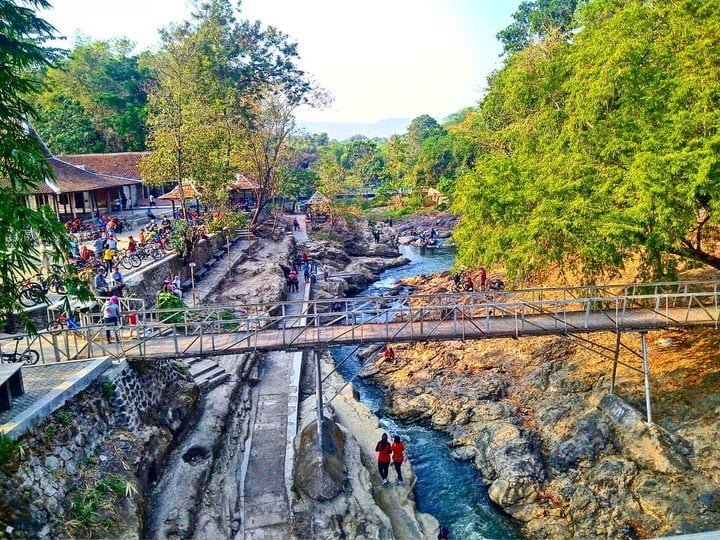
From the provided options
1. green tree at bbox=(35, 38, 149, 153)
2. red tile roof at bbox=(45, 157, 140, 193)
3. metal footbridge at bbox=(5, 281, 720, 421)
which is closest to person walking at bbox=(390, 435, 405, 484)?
metal footbridge at bbox=(5, 281, 720, 421)

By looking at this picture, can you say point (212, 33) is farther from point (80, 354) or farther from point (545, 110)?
point (80, 354)

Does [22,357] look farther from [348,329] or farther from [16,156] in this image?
[348,329]

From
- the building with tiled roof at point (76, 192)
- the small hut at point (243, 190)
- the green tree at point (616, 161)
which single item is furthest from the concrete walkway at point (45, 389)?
the small hut at point (243, 190)

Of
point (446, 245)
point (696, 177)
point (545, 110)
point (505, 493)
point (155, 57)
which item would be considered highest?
point (155, 57)

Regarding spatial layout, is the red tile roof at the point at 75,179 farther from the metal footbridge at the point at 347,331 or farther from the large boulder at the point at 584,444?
the large boulder at the point at 584,444

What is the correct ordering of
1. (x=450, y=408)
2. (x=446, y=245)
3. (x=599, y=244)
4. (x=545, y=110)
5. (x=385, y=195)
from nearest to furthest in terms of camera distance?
(x=599, y=244)
(x=450, y=408)
(x=545, y=110)
(x=446, y=245)
(x=385, y=195)

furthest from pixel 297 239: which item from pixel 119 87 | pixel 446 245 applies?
pixel 119 87

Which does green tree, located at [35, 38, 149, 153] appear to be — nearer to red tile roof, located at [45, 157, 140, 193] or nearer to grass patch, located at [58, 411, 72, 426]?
red tile roof, located at [45, 157, 140, 193]
